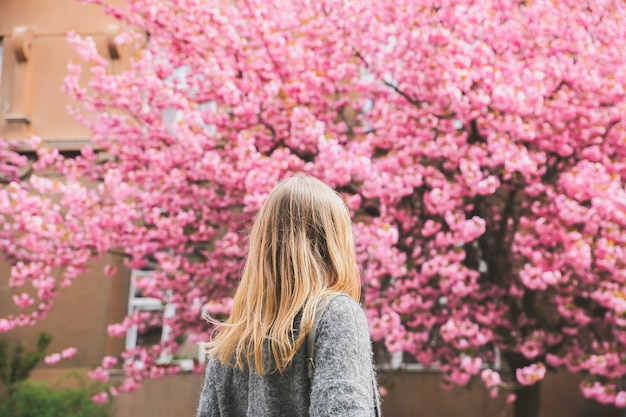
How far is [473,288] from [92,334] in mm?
6313

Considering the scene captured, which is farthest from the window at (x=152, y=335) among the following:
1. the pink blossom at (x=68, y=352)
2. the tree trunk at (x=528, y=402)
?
the tree trunk at (x=528, y=402)

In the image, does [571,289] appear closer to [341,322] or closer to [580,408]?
[580,408]

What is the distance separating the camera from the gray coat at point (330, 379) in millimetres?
1762

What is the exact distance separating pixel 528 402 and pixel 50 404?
631 centimetres

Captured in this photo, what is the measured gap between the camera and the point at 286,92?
816cm

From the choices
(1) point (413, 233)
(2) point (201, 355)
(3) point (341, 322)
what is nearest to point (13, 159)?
(2) point (201, 355)

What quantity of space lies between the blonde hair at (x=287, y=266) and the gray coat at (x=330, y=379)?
0.06 metres

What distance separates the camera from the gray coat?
1762mm

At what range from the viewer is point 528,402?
8.77 meters

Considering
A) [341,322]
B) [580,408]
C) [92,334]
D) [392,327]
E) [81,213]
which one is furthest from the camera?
[92,334]

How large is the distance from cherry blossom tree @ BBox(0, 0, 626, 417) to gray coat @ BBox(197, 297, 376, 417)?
5.14m

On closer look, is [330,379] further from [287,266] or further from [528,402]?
[528,402]

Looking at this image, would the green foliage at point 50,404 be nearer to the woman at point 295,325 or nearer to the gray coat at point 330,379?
the woman at point 295,325

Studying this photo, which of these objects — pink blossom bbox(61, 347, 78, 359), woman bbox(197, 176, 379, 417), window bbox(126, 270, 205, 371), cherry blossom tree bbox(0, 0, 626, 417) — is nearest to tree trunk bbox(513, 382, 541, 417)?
cherry blossom tree bbox(0, 0, 626, 417)
